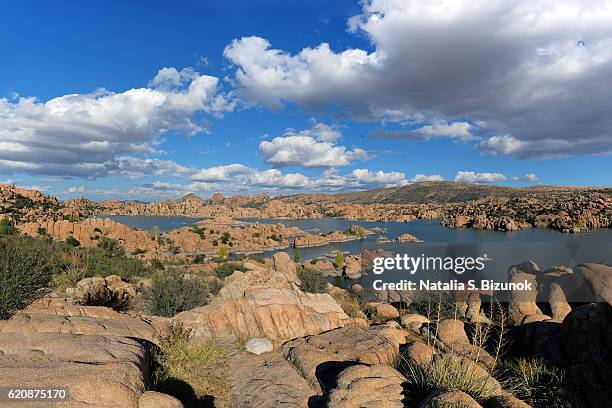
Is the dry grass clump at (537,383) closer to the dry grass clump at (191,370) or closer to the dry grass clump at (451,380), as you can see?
the dry grass clump at (451,380)

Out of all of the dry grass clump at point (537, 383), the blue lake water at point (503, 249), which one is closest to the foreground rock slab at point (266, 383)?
the dry grass clump at point (537, 383)

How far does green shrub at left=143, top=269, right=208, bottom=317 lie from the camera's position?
11.1 meters

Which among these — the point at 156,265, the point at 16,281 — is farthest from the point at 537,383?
the point at 156,265

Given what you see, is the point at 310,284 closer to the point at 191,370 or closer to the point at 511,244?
the point at 191,370

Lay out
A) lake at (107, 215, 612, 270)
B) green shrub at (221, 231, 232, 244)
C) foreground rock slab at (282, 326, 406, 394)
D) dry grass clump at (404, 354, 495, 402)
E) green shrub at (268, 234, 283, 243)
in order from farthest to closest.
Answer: green shrub at (268, 234, 283, 243), green shrub at (221, 231, 232, 244), lake at (107, 215, 612, 270), foreground rock slab at (282, 326, 406, 394), dry grass clump at (404, 354, 495, 402)

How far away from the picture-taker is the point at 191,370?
6.86m

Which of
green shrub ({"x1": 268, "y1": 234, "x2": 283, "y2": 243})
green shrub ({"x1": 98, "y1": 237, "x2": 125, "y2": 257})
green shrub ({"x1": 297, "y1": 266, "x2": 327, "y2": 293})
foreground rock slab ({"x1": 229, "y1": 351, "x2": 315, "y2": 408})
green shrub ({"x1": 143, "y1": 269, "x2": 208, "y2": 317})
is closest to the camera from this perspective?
foreground rock slab ({"x1": 229, "y1": 351, "x2": 315, "y2": 408})

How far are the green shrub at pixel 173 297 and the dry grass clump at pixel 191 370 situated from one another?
10.0 ft

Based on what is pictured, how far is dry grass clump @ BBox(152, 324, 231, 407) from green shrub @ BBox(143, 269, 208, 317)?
305cm

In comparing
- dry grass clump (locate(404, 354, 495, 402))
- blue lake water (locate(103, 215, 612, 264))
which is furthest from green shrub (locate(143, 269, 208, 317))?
blue lake water (locate(103, 215, 612, 264))

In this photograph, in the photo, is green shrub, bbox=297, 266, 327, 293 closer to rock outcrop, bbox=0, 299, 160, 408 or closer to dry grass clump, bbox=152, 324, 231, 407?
dry grass clump, bbox=152, 324, 231, 407

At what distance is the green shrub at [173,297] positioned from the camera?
1111cm

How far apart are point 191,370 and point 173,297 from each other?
16.3 ft

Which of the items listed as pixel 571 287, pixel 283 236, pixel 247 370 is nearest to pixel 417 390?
pixel 247 370
